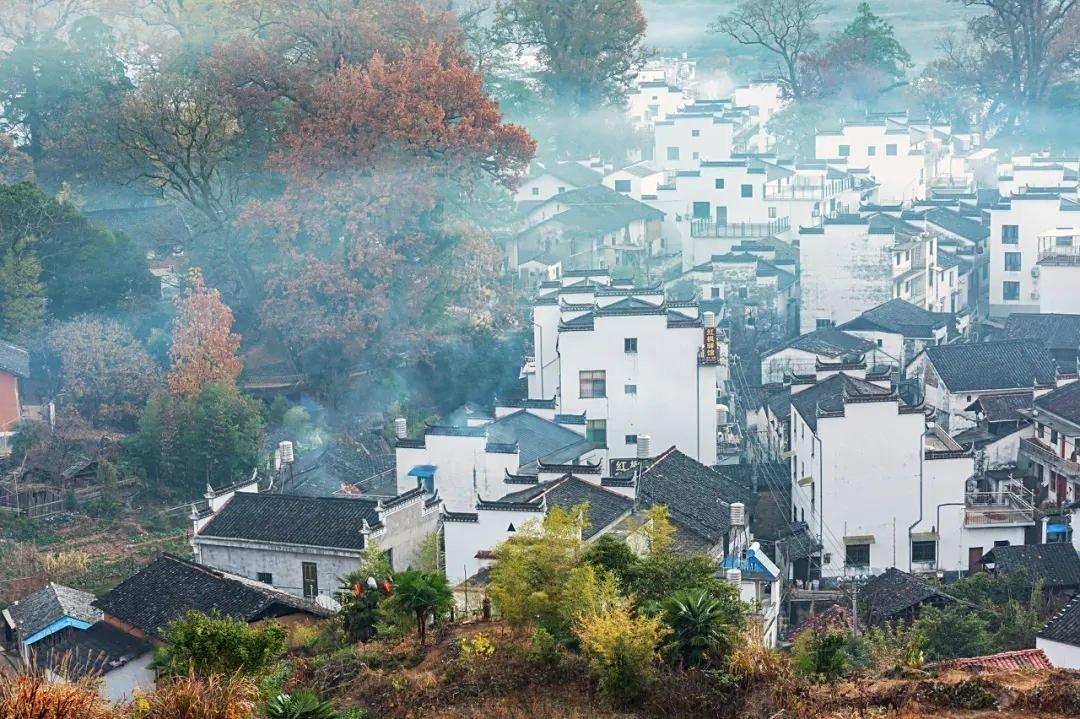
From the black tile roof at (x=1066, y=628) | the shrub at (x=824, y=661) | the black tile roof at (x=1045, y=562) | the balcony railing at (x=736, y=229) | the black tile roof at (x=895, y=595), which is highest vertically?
the balcony railing at (x=736, y=229)

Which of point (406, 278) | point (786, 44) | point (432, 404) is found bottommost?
point (432, 404)

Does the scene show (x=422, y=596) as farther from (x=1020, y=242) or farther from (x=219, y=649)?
(x=1020, y=242)

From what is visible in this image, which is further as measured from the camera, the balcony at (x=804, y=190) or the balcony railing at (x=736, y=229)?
the balcony at (x=804, y=190)

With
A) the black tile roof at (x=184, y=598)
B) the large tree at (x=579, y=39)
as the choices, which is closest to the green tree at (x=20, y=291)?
the black tile roof at (x=184, y=598)

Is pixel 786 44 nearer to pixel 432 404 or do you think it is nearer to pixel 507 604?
pixel 432 404

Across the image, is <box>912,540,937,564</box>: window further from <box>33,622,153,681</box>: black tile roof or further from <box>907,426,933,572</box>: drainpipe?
<box>33,622,153,681</box>: black tile roof

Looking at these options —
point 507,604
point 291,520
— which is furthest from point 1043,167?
point 507,604

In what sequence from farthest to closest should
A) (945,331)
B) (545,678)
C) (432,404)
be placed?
(945,331)
(432,404)
(545,678)

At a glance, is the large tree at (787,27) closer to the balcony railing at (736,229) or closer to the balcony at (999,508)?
the balcony railing at (736,229)

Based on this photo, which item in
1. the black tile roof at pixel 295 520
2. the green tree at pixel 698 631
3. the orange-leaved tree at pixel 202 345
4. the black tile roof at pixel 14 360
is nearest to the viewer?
the green tree at pixel 698 631
